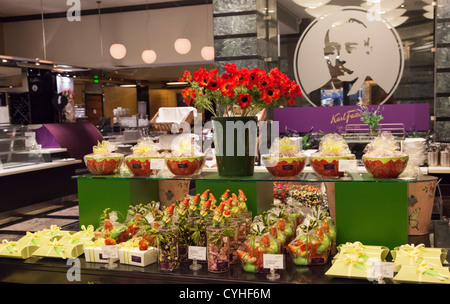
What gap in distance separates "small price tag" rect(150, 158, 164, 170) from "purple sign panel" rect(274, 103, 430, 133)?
13.6 ft

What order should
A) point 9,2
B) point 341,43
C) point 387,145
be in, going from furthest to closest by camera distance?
point 9,2
point 341,43
point 387,145

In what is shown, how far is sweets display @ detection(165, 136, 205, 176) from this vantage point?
228 cm

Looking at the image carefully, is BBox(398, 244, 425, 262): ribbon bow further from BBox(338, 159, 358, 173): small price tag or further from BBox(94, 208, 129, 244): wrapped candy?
BBox(94, 208, 129, 244): wrapped candy

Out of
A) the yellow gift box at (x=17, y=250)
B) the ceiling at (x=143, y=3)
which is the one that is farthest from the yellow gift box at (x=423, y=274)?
the ceiling at (x=143, y=3)

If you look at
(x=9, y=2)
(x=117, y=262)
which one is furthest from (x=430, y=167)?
(x=9, y=2)

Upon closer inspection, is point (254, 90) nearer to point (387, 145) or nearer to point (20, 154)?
point (387, 145)

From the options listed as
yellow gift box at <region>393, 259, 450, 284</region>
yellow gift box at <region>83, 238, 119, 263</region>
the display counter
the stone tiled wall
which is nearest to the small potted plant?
the stone tiled wall

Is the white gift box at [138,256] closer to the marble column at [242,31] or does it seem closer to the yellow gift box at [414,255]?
the yellow gift box at [414,255]

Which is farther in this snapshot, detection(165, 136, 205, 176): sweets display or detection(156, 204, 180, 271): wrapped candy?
detection(165, 136, 205, 176): sweets display

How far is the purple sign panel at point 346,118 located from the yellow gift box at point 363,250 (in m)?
4.27

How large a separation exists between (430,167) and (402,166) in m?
3.35

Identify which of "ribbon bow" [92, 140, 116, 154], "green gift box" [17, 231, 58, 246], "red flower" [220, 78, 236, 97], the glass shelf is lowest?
"green gift box" [17, 231, 58, 246]

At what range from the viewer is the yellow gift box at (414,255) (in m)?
1.81

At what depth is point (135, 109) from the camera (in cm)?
1700
